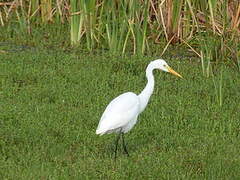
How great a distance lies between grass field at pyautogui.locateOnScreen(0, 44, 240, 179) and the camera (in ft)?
19.9

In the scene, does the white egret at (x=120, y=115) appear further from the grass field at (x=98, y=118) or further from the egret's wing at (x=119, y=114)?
the grass field at (x=98, y=118)

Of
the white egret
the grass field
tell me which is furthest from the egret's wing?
the grass field

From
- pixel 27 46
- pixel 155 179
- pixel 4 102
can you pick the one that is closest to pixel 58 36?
pixel 27 46

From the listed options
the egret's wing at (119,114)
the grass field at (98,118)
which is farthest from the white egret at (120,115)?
the grass field at (98,118)

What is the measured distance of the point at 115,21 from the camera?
9.62 m

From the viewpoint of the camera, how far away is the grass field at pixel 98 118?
6055 mm

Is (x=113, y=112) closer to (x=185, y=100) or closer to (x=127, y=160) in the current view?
(x=127, y=160)

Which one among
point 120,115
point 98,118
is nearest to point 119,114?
point 120,115

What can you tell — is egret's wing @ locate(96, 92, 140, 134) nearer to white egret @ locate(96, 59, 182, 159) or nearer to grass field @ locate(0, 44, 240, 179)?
white egret @ locate(96, 59, 182, 159)

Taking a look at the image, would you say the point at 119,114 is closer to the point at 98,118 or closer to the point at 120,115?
the point at 120,115

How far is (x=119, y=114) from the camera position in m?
6.44

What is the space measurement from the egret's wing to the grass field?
0.26 m

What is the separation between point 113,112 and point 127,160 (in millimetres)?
425

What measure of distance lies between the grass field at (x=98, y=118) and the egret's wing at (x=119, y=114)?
26 cm
